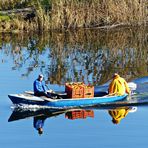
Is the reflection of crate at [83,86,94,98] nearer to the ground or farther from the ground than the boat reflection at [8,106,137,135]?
farther from the ground

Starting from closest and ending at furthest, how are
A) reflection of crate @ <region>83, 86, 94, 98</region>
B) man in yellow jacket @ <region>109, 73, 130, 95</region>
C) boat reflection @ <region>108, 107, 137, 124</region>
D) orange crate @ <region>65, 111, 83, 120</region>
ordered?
boat reflection @ <region>108, 107, 137, 124</region> → orange crate @ <region>65, 111, 83, 120</region> → reflection of crate @ <region>83, 86, 94, 98</region> → man in yellow jacket @ <region>109, 73, 130, 95</region>

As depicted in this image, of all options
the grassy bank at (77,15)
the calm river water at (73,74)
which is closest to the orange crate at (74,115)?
Answer: the calm river water at (73,74)

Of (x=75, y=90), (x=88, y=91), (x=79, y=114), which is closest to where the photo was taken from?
(x=79, y=114)

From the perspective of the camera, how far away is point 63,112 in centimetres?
2609

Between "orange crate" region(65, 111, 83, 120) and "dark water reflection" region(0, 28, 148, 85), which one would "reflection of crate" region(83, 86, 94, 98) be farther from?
"dark water reflection" region(0, 28, 148, 85)

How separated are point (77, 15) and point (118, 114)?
25.0m

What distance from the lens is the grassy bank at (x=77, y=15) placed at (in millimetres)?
49188

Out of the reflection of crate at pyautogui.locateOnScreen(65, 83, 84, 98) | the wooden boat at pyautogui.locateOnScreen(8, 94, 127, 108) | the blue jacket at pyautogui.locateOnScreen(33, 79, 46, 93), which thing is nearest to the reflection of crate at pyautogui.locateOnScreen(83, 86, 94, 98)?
the reflection of crate at pyautogui.locateOnScreen(65, 83, 84, 98)

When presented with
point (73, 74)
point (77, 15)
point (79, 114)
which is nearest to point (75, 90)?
point (79, 114)

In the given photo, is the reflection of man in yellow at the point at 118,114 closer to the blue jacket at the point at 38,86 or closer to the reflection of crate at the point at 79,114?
the reflection of crate at the point at 79,114

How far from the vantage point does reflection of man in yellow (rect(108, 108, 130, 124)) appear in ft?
79.3

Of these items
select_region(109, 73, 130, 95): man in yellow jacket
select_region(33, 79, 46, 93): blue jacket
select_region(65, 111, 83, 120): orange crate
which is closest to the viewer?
select_region(65, 111, 83, 120): orange crate

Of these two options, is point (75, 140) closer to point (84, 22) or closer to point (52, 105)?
point (52, 105)

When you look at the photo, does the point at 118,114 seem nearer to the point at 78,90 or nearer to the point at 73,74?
the point at 78,90
